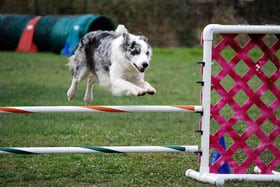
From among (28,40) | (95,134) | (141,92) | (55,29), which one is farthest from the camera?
(28,40)

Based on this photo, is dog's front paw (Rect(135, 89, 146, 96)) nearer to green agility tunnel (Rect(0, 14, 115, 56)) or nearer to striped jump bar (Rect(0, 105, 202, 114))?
striped jump bar (Rect(0, 105, 202, 114))

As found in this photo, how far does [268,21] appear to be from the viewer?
18.9m

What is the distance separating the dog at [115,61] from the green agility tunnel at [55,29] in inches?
391

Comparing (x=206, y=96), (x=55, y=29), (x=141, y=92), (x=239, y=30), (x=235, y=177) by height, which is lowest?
(x=235, y=177)

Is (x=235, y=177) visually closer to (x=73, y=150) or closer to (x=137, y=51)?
(x=73, y=150)

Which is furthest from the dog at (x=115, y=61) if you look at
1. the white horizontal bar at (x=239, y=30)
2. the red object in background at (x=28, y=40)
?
the red object in background at (x=28, y=40)

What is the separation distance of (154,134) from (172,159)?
1.34 m

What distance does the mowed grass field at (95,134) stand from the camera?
523 cm

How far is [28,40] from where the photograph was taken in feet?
67.5

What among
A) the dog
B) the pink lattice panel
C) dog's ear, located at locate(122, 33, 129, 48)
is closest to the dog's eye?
the dog

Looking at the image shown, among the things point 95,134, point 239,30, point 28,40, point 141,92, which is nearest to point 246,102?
point 239,30

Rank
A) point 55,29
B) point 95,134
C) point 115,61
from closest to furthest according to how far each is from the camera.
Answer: point 115,61, point 95,134, point 55,29

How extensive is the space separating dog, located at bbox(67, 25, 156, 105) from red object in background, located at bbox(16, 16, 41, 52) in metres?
12.4

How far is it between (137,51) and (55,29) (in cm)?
1362
